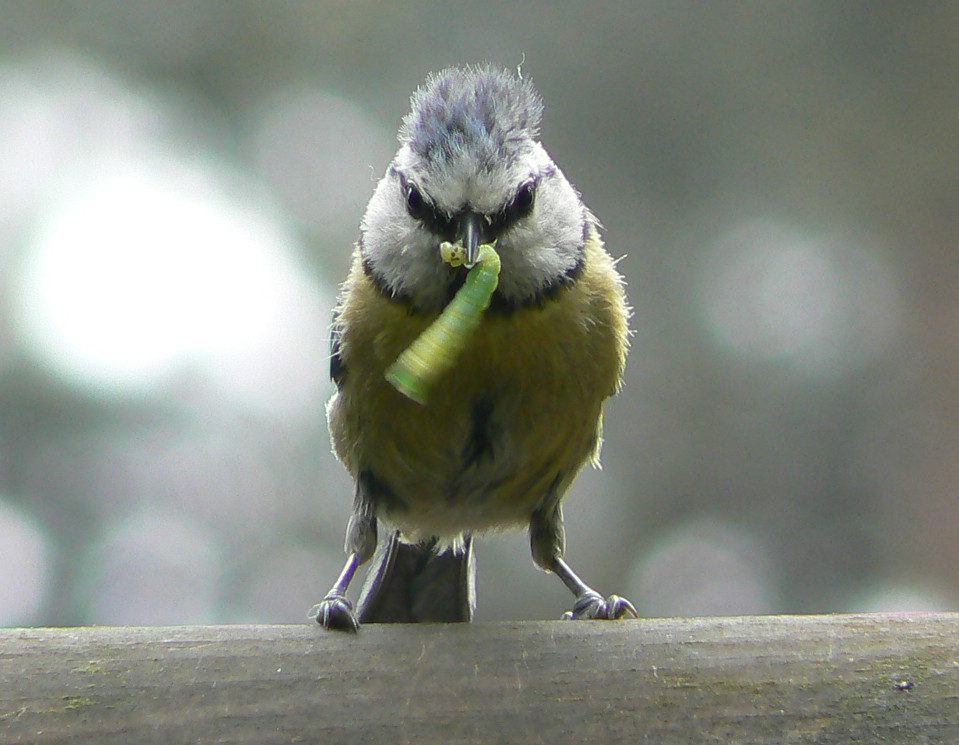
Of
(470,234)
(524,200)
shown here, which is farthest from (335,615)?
(524,200)

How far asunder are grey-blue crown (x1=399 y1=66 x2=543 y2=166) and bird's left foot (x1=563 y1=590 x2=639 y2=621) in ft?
2.16

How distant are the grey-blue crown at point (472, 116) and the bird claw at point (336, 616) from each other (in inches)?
22.9

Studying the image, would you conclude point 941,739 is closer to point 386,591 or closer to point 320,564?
point 386,591

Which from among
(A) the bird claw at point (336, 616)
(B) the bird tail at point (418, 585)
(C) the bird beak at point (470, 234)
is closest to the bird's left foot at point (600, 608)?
(B) the bird tail at point (418, 585)

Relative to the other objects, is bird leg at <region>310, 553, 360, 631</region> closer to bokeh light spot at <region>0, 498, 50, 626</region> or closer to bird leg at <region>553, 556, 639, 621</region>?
bird leg at <region>553, 556, 639, 621</region>

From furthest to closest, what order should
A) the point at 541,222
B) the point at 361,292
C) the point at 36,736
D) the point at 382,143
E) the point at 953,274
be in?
the point at 953,274 → the point at 382,143 → the point at 361,292 → the point at 541,222 → the point at 36,736

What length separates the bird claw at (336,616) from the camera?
115cm

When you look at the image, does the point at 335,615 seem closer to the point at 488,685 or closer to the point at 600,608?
the point at 488,685

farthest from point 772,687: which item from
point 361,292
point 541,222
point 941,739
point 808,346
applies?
point 808,346

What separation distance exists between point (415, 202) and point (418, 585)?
79 centimetres

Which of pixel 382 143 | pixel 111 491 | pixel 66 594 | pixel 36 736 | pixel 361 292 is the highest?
pixel 382 143

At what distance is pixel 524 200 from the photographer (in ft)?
4.44

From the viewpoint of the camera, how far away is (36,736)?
94 cm

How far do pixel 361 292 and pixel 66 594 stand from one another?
31.9 inches
